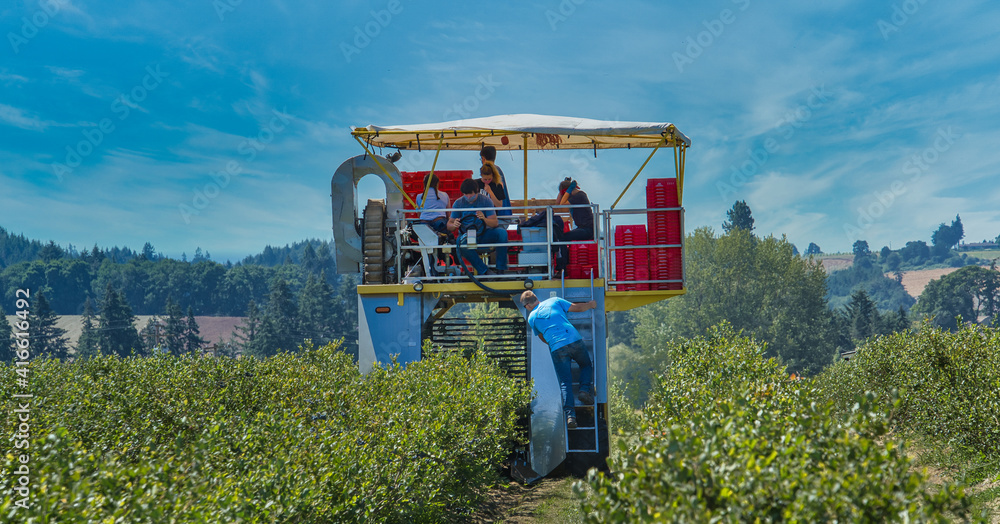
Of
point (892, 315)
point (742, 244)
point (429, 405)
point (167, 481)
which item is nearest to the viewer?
point (167, 481)

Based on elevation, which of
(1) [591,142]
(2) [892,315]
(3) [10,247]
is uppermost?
(3) [10,247]

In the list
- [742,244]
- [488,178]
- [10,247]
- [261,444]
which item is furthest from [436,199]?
[10,247]

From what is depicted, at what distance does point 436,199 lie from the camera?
11008 mm

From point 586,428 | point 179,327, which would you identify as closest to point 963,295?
point 179,327

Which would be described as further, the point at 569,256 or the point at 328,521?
the point at 569,256

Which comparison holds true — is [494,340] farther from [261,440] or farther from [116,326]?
[116,326]

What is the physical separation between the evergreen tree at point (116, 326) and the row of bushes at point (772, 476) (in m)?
89.0

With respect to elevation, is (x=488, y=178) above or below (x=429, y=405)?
above

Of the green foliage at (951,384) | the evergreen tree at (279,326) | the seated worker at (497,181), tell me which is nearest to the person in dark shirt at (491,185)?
the seated worker at (497,181)

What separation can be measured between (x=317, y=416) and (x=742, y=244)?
7133cm

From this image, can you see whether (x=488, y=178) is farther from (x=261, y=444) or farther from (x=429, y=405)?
(x=261, y=444)

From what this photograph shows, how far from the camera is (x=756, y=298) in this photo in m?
71.2

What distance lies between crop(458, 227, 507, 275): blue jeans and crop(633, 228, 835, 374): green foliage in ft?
202

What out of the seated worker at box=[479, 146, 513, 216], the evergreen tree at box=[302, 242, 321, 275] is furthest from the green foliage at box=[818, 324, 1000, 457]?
the evergreen tree at box=[302, 242, 321, 275]
